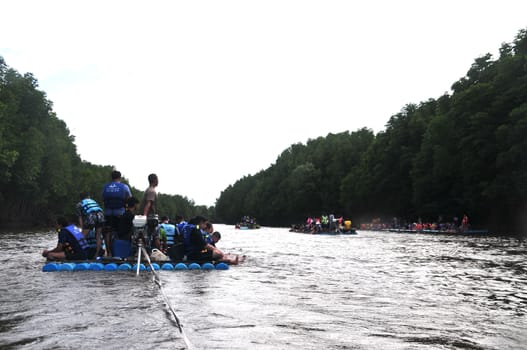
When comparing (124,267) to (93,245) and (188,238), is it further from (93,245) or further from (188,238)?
(93,245)

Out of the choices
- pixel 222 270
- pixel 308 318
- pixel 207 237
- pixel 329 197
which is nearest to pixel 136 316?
pixel 308 318

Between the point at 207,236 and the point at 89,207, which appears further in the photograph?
the point at 207,236

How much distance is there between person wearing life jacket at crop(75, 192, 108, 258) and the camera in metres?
16.1

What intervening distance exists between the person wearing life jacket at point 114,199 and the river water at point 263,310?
7.60 ft

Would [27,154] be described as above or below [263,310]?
above

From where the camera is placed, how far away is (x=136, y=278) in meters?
12.9

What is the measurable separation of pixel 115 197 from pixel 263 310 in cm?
817

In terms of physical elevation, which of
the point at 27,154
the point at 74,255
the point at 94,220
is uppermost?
the point at 27,154

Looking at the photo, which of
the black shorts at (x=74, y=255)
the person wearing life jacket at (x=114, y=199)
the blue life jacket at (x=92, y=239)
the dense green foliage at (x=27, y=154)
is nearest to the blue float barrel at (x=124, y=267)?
the black shorts at (x=74, y=255)

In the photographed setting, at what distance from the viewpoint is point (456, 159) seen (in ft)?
223

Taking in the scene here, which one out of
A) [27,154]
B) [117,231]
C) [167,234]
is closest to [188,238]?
[117,231]

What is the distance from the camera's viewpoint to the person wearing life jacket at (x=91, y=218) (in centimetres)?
1612

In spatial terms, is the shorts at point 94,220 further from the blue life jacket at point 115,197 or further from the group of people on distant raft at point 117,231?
the blue life jacket at point 115,197

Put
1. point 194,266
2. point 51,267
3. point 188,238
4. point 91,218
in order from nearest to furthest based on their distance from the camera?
1. point 51,267
2. point 194,266
3. point 91,218
4. point 188,238
